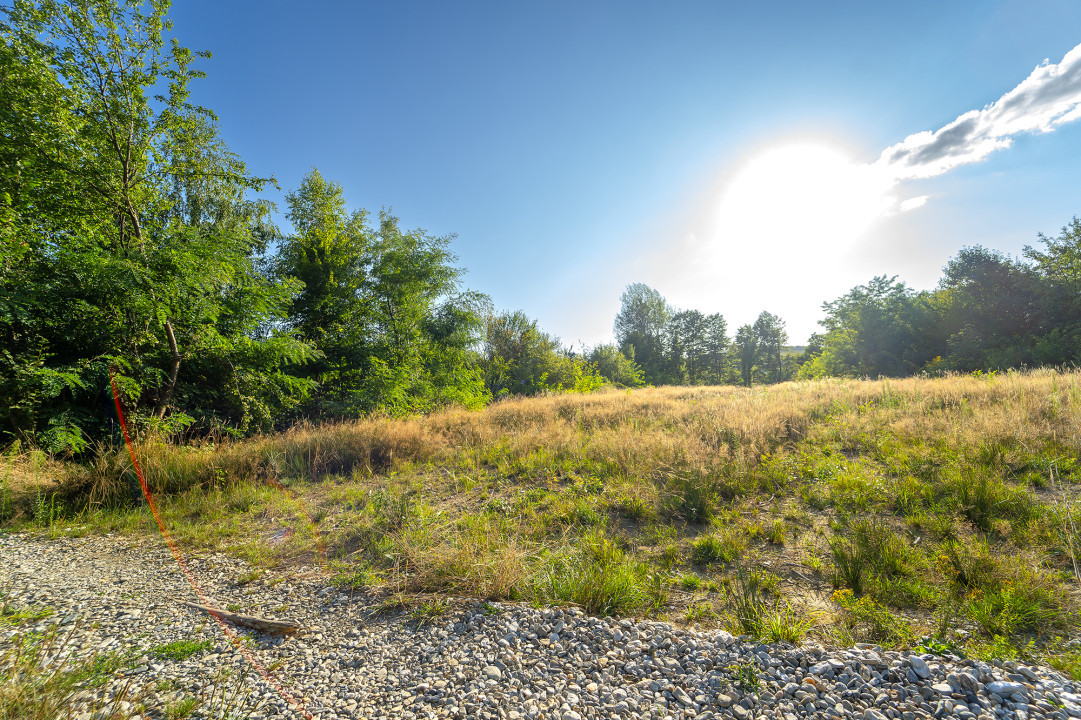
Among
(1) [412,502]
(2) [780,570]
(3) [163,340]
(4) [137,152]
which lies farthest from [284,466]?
(2) [780,570]

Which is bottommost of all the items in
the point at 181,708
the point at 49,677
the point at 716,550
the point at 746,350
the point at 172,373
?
the point at 716,550

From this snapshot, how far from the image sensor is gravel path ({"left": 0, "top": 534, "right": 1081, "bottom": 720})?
2.19m

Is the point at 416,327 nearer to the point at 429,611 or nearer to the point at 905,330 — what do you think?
the point at 429,611

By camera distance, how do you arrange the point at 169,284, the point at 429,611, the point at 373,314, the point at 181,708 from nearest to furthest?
the point at 181,708
the point at 429,611
the point at 169,284
the point at 373,314

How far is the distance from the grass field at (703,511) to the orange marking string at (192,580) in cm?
14

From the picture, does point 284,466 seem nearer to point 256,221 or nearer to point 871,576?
point 871,576

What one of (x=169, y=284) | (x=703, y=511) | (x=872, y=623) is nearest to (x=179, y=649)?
(x=872, y=623)

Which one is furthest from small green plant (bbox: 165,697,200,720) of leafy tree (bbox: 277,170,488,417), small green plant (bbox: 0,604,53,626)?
leafy tree (bbox: 277,170,488,417)

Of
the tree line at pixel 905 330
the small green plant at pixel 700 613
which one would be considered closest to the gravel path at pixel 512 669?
the small green plant at pixel 700 613

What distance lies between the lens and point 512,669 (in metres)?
2.63

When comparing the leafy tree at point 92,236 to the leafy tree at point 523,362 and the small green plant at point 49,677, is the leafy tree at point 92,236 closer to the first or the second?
the small green plant at point 49,677

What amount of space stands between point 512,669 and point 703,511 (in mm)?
3470

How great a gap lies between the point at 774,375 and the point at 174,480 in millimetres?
62826

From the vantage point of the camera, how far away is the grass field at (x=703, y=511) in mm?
3125
